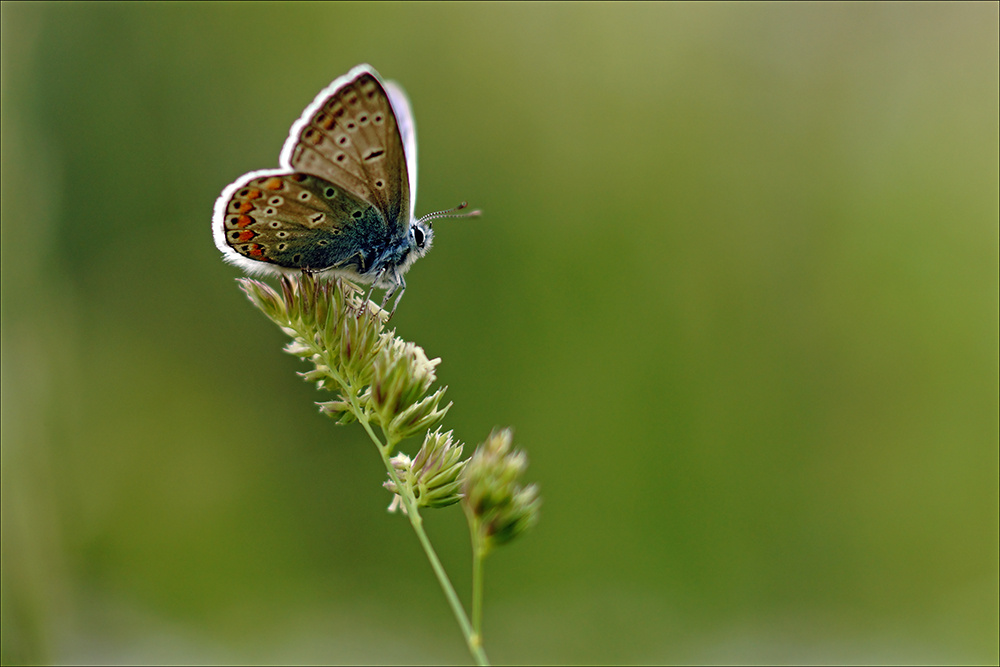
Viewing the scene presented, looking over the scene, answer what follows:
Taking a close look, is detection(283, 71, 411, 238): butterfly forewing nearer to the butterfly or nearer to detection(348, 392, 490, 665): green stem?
the butterfly

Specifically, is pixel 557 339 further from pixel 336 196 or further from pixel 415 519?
pixel 415 519

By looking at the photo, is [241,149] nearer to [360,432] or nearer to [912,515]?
[360,432]

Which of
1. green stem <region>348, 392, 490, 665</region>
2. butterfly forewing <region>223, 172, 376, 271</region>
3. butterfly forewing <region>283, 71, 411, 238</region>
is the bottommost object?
green stem <region>348, 392, 490, 665</region>

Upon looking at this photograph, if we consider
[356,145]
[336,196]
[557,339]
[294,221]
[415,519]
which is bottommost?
[415,519]

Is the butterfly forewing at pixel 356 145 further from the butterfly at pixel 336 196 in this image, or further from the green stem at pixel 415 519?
the green stem at pixel 415 519

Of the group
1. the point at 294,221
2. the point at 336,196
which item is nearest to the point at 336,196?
the point at 336,196

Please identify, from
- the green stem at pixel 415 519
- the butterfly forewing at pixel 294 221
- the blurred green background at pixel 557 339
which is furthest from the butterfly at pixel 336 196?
the blurred green background at pixel 557 339

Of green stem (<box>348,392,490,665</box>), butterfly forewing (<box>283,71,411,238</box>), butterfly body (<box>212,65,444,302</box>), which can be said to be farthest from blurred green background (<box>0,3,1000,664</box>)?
green stem (<box>348,392,490,665</box>)
